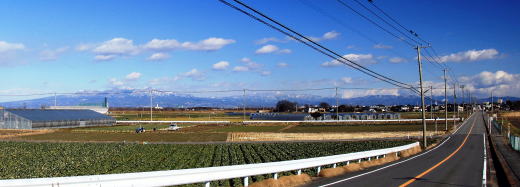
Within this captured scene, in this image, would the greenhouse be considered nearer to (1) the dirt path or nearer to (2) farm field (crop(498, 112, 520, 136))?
(1) the dirt path

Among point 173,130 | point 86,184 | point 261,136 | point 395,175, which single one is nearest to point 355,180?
point 395,175

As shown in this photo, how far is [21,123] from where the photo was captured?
89438 millimetres

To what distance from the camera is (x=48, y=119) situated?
9538 cm

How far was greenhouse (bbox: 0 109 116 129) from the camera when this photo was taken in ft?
294

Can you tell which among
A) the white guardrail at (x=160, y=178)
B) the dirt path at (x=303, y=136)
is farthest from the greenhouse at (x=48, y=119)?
the white guardrail at (x=160, y=178)

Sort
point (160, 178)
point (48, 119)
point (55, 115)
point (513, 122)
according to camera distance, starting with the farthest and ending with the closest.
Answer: point (513, 122), point (55, 115), point (48, 119), point (160, 178)

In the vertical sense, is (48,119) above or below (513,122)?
above

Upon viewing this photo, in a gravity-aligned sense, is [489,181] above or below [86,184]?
below

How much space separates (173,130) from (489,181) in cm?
7725

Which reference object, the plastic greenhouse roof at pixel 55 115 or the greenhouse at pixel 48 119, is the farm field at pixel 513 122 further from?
the plastic greenhouse roof at pixel 55 115

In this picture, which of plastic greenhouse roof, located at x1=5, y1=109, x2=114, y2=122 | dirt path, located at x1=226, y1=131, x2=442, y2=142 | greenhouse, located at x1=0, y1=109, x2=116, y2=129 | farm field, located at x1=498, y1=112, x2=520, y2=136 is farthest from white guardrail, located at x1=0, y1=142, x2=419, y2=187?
plastic greenhouse roof, located at x1=5, y1=109, x2=114, y2=122

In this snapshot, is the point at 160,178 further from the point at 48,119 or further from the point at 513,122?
the point at 513,122

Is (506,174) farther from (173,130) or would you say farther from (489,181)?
(173,130)

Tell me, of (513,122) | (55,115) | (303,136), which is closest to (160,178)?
(303,136)
